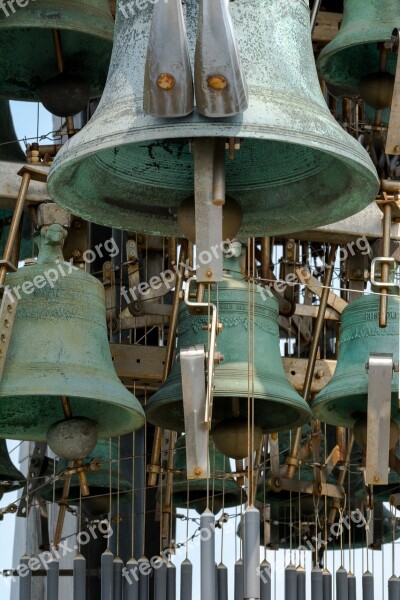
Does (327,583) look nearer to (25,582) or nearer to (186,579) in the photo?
(186,579)

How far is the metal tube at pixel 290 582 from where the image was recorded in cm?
1263

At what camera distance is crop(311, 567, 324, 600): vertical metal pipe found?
41.7 ft

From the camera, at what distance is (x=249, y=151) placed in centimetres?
1132

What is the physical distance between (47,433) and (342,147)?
2.40 metres

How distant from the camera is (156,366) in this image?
13.4 metres

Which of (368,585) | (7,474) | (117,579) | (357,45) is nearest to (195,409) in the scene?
(117,579)

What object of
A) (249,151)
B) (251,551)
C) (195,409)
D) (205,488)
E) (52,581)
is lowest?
(251,551)

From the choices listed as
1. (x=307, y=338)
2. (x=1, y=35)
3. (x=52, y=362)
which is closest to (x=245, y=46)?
(x=52, y=362)

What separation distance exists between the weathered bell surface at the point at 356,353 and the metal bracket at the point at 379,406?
0.38 meters

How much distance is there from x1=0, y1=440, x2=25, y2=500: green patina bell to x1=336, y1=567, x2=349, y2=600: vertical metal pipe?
1.72m

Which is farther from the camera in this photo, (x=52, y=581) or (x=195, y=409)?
(x=52, y=581)

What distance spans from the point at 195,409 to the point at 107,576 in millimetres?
1846

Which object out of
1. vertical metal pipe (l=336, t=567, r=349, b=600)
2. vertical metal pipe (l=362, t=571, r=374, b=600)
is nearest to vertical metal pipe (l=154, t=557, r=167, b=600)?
vertical metal pipe (l=336, t=567, r=349, b=600)

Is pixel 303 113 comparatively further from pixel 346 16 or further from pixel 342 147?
pixel 346 16
